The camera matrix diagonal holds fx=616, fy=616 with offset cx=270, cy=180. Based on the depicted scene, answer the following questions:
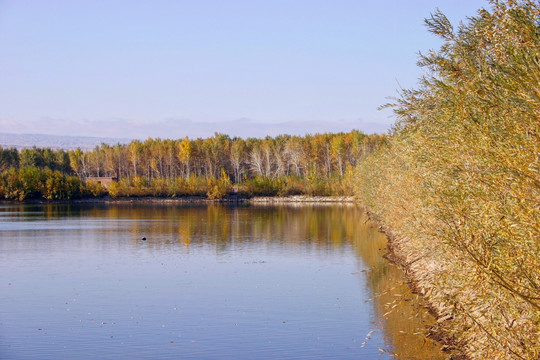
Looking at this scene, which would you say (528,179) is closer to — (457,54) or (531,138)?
(531,138)

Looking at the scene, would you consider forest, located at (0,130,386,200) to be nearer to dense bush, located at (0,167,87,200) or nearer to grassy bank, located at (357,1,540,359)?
dense bush, located at (0,167,87,200)

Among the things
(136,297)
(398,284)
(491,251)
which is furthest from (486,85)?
(136,297)

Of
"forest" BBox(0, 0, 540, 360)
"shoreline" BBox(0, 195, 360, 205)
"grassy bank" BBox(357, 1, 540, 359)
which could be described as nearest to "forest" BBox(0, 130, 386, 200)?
"shoreline" BBox(0, 195, 360, 205)

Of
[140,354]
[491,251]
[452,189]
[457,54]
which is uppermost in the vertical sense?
[457,54]

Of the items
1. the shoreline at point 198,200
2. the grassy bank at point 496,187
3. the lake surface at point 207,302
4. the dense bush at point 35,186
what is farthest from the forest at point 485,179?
the dense bush at point 35,186

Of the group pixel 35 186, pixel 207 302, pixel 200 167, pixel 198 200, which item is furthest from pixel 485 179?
pixel 200 167

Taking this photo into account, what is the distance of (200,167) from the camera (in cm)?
13275

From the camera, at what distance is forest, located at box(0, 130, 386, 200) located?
107438mm

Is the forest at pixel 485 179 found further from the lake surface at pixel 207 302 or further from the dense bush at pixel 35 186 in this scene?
the dense bush at pixel 35 186

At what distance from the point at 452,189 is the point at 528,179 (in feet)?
9.10

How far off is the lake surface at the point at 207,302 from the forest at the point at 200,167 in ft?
217

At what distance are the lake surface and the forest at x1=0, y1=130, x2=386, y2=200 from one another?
6627cm

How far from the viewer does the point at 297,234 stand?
138ft

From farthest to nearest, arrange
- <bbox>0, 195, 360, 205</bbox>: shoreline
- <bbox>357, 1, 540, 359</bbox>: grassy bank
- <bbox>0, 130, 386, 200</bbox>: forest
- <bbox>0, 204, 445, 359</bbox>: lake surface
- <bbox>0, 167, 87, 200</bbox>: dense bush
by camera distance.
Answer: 1. <bbox>0, 130, 386, 200</bbox>: forest
2. <bbox>0, 167, 87, 200</bbox>: dense bush
3. <bbox>0, 195, 360, 205</bbox>: shoreline
4. <bbox>0, 204, 445, 359</bbox>: lake surface
5. <bbox>357, 1, 540, 359</bbox>: grassy bank
